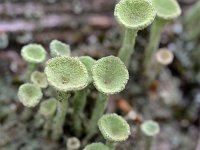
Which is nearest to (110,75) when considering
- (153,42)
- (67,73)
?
(67,73)

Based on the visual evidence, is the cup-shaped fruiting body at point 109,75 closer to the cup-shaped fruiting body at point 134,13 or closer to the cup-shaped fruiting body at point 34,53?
the cup-shaped fruiting body at point 134,13

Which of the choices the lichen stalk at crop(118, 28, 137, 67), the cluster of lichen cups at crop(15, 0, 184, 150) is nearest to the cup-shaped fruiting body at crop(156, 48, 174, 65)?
the cluster of lichen cups at crop(15, 0, 184, 150)

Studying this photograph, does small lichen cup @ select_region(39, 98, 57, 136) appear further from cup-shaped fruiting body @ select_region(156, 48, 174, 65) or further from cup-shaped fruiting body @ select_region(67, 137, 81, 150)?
cup-shaped fruiting body @ select_region(156, 48, 174, 65)

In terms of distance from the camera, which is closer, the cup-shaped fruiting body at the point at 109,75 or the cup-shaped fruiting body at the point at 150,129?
the cup-shaped fruiting body at the point at 109,75

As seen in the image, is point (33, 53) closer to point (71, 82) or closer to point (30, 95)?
point (30, 95)

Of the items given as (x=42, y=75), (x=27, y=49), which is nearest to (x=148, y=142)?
(x=42, y=75)

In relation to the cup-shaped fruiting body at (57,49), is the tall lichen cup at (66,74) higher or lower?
higher

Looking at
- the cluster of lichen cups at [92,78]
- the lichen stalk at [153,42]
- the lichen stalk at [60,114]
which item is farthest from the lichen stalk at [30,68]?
the lichen stalk at [153,42]
